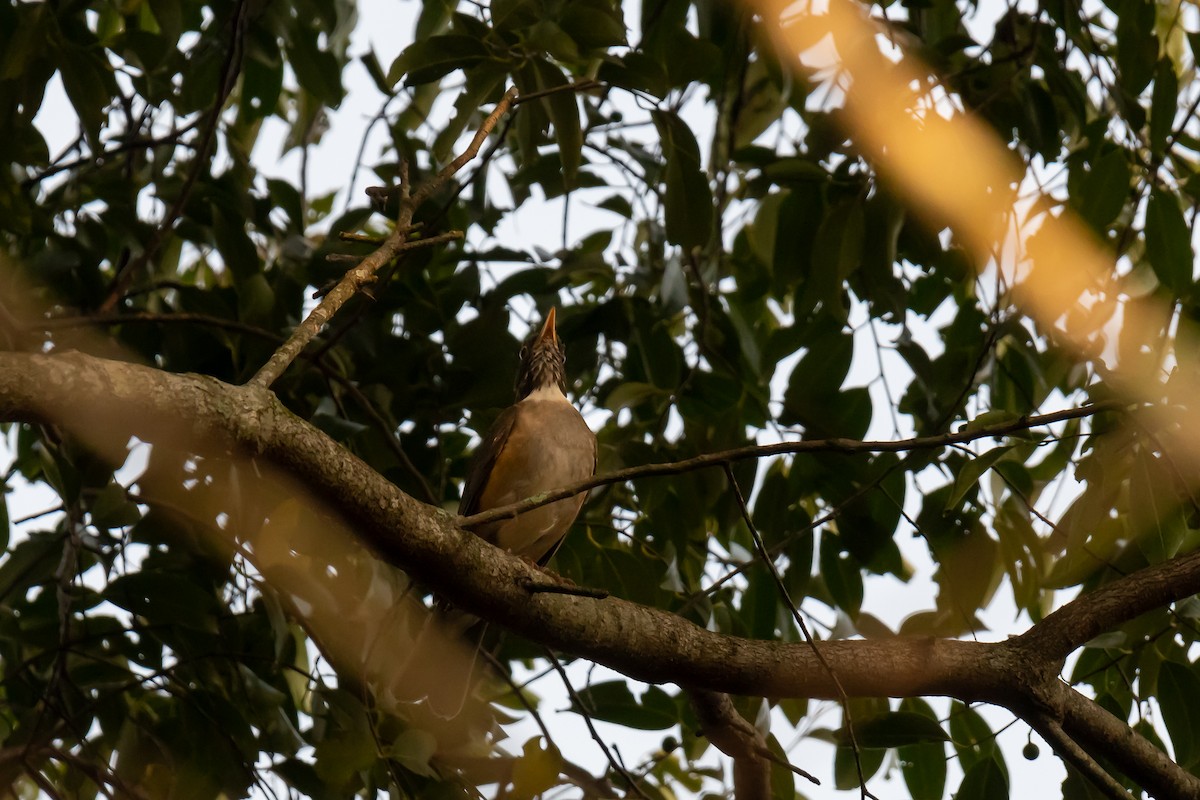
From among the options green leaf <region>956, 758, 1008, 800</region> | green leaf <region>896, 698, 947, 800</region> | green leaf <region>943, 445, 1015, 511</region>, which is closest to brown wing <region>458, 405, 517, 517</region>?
green leaf <region>896, 698, 947, 800</region>

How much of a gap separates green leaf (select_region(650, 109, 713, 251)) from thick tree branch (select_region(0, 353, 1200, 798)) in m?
1.23

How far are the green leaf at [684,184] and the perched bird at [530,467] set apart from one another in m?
1.10

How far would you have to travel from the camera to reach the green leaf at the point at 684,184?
3.56m

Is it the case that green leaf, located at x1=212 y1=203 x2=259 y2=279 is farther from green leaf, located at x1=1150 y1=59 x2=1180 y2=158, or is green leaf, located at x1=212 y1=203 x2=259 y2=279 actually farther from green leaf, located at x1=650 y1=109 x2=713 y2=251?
green leaf, located at x1=1150 y1=59 x2=1180 y2=158

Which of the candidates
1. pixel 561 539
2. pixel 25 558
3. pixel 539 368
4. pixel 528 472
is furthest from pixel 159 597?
pixel 539 368

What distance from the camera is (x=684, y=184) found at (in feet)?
11.8

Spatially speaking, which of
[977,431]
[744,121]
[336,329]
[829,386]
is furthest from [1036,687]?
[744,121]

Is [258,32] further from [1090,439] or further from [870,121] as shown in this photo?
[1090,439]

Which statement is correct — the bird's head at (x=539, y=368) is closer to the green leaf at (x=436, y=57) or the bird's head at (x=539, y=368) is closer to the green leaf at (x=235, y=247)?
the green leaf at (x=235, y=247)

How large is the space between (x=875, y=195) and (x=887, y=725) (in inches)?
67.4

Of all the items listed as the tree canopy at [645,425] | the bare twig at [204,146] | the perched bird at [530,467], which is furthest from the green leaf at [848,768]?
the bare twig at [204,146]

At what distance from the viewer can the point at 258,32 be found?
4398 mm

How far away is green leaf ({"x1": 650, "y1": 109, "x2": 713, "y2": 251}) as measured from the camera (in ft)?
11.7

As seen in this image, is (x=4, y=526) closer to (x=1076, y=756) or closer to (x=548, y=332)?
(x=548, y=332)
